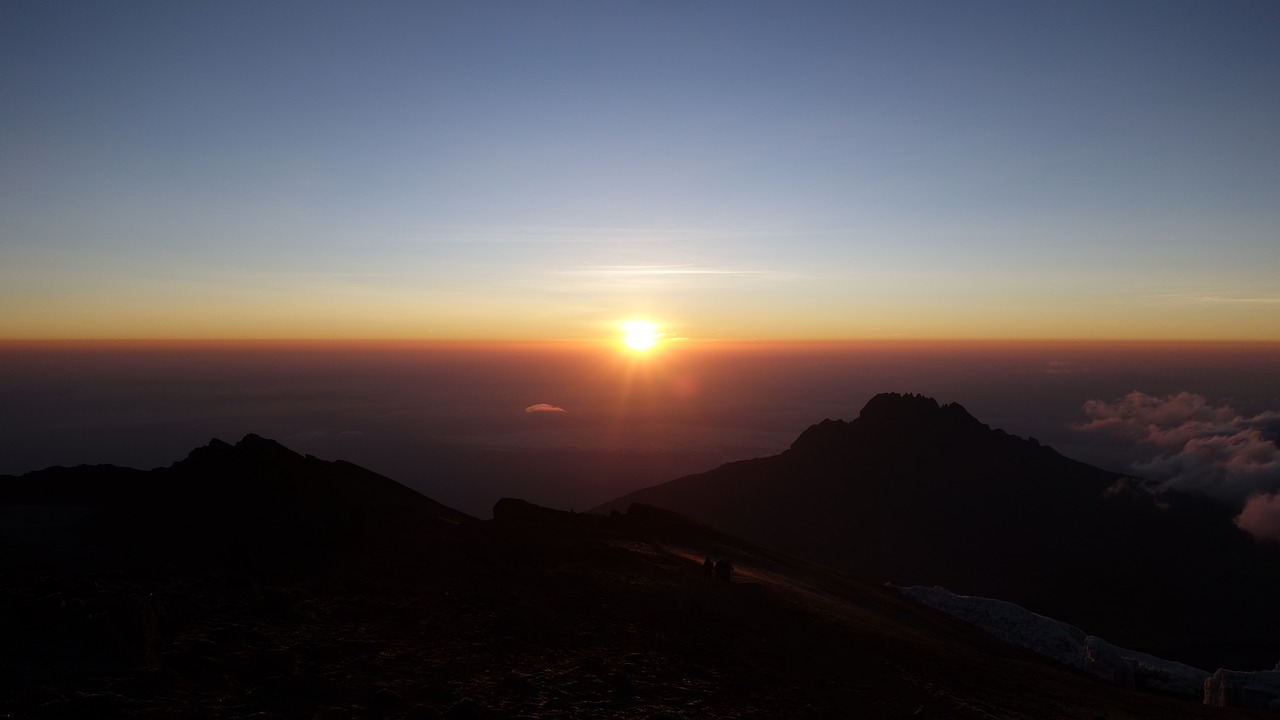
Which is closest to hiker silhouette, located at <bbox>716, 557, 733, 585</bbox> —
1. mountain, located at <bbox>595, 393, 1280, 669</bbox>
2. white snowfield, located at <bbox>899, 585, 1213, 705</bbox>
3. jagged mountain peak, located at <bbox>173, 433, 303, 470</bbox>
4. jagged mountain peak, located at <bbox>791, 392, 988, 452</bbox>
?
jagged mountain peak, located at <bbox>173, 433, 303, 470</bbox>

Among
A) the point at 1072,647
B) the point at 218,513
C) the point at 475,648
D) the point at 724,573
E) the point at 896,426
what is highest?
the point at 218,513

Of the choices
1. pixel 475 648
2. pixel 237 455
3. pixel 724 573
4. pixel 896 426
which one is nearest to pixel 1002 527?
pixel 896 426

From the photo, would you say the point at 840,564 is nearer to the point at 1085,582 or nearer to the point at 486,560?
the point at 1085,582

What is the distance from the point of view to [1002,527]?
106 metres

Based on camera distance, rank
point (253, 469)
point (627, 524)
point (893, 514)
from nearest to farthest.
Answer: point (253, 469), point (627, 524), point (893, 514)

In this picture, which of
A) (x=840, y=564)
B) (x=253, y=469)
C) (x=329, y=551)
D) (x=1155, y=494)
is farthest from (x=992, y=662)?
(x=1155, y=494)

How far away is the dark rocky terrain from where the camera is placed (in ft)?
38.4

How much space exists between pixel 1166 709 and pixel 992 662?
477 cm

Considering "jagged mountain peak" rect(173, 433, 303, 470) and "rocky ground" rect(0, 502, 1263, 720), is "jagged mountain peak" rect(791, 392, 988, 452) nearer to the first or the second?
"rocky ground" rect(0, 502, 1263, 720)

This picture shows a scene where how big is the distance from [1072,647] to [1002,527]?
6685cm

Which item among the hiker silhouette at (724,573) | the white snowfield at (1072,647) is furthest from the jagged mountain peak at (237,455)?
the white snowfield at (1072,647)

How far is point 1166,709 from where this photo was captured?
2009 centimetres

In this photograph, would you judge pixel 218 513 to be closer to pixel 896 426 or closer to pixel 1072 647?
pixel 1072 647

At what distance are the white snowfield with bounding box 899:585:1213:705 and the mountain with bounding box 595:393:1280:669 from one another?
3892cm
